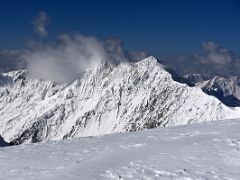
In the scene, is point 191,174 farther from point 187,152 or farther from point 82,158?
point 82,158

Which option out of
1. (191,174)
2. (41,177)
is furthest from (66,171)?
(191,174)

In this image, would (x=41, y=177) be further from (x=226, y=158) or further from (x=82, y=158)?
(x=226, y=158)

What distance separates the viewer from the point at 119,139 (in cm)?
2553

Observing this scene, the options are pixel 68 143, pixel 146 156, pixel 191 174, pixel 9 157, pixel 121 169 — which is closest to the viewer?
pixel 191 174

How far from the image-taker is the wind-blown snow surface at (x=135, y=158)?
53.8 feet

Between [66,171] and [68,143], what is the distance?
792 cm

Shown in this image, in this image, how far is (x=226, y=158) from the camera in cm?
1805

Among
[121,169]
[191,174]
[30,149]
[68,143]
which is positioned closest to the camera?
[191,174]

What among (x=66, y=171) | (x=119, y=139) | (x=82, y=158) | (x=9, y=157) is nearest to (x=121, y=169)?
(x=66, y=171)

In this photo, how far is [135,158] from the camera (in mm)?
18875

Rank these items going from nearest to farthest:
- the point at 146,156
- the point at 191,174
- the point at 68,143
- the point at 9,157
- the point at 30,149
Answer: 1. the point at 191,174
2. the point at 146,156
3. the point at 9,157
4. the point at 30,149
5. the point at 68,143

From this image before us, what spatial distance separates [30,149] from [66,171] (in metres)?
6.81

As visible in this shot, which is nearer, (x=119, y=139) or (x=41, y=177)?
(x=41, y=177)

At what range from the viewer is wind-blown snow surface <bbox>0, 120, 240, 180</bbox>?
16.4 meters
